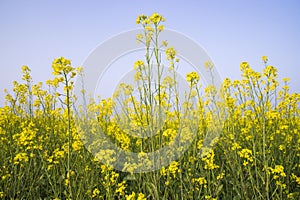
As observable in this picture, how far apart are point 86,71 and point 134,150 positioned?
46.9 inches

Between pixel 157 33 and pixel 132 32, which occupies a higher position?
pixel 132 32

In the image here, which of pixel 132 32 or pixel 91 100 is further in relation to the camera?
pixel 91 100

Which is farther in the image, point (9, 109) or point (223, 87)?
point (9, 109)

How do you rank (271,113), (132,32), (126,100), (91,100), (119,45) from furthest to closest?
1. (91,100)
2. (126,100)
3. (271,113)
4. (119,45)
5. (132,32)

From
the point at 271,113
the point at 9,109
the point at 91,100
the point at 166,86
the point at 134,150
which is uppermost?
the point at 9,109

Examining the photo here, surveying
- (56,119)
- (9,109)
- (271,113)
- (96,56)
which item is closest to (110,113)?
(96,56)

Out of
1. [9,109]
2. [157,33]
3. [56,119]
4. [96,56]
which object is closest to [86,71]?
[96,56]

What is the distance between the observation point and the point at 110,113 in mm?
3947

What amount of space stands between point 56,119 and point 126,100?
2061 millimetres

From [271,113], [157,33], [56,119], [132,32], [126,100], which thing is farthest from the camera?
[56,119]

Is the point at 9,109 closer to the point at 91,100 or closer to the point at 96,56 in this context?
the point at 91,100

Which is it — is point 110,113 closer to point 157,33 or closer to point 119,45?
point 119,45

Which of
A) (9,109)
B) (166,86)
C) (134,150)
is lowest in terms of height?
(134,150)

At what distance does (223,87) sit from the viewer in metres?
3.62
